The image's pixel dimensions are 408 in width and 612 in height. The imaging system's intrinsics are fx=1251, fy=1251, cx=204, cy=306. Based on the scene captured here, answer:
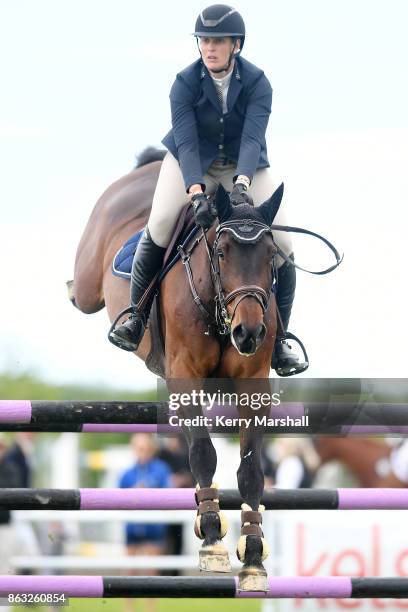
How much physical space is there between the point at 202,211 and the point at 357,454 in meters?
9.58

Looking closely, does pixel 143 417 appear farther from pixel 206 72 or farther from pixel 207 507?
pixel 206 72

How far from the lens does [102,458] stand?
85.2ft

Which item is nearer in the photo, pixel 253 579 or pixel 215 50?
pixel 253 579

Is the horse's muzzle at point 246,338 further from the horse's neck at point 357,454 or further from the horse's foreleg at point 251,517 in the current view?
the horse's neck at point 357,454

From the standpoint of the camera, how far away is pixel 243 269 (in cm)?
595

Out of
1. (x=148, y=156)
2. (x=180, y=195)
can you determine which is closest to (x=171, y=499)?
(x=180, y=195)

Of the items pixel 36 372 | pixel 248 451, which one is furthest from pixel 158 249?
pixel 36 372

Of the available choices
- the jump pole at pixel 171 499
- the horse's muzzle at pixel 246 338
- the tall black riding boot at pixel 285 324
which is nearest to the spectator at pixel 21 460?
the tall black riding boot at pixel 285 324

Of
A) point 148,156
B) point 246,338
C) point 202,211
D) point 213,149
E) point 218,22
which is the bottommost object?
point 246,338

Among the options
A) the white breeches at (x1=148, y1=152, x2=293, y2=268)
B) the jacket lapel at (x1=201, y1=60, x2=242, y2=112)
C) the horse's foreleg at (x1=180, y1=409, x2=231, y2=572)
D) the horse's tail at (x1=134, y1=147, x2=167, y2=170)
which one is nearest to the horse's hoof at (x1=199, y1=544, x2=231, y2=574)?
the horse's foreleg at (x1=180, y1=409, x2=231, y2=572)

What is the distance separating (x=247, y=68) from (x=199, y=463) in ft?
7.17

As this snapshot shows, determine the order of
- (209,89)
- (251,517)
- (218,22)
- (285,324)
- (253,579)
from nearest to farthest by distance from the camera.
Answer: (253,579) → (251,517) → (218,22) → (209,89) → (285,324)

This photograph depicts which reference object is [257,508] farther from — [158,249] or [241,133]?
[241,133]

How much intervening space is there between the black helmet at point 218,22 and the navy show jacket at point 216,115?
9.0 inches
